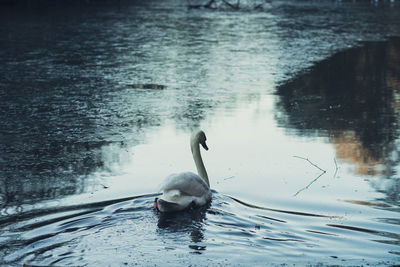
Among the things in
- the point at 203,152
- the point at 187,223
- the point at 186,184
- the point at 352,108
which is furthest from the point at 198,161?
the point at 352,108

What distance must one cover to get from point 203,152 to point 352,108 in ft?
12.7

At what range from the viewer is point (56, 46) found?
19484 mm

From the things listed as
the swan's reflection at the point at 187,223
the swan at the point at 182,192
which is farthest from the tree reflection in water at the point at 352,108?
the swan's reflection at the point at 187,223

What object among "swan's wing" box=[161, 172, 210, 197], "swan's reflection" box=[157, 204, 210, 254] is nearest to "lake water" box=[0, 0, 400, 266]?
"swan's reflection" box=[157, 204, 210, 254]

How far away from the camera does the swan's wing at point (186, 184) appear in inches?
262

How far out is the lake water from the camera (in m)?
5.80

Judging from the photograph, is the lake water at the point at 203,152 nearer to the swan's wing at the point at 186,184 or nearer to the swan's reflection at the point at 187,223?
the swan's reflection at the point at 187,223

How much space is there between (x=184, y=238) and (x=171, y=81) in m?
8.37

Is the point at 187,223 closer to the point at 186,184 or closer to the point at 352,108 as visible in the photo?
the point at 186,184

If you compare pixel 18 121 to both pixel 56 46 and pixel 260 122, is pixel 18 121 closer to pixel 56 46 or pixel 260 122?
pixel 260 122

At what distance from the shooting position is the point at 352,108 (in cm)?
1188

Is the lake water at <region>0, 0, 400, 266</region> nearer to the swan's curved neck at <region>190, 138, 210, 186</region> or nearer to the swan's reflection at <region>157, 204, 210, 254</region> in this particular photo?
the swan's reflection at <region>157, 204, 210, 254</region>

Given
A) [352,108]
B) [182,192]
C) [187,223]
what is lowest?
[352,108]

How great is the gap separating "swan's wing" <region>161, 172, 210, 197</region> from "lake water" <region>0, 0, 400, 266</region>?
0.19m
